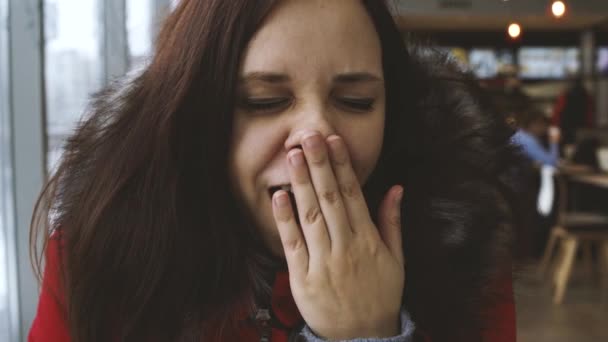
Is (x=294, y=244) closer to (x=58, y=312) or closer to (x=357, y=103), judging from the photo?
(x=357, y=103)

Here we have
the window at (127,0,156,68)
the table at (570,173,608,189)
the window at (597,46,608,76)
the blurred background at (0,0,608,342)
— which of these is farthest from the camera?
the window at (597,46,608,76)

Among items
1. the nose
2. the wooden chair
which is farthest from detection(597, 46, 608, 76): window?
the nose

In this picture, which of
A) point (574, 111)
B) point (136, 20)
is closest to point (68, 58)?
point (136, 20)

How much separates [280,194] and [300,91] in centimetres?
15

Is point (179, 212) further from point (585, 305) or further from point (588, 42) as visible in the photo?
point (588, 42)

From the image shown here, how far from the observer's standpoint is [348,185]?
79cm

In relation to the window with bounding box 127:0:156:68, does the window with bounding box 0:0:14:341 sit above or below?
below

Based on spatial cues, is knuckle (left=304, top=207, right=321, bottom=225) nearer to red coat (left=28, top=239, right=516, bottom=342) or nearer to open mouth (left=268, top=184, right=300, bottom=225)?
open mouth (left=268, top=184, right=300, bottom=225)

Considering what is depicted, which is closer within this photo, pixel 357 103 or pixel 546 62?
pixel 357 103

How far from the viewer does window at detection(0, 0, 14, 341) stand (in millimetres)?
2330

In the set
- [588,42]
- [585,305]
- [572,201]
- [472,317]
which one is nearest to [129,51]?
[472,317]

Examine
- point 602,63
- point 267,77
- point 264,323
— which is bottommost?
point 264,323

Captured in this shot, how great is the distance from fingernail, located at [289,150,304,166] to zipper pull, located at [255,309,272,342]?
0.90ft

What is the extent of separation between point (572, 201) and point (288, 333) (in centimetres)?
582
